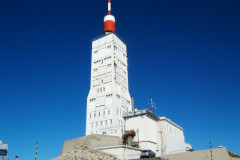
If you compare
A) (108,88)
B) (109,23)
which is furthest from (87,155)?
(109,23)

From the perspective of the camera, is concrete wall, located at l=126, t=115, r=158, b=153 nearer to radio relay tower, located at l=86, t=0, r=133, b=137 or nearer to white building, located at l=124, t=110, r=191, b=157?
white building, located at l=124, t=110, r=191, b=157

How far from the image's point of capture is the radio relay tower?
6388 centimetres

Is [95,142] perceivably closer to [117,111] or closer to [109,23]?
[117,111]

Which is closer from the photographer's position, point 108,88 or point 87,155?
point 87,155

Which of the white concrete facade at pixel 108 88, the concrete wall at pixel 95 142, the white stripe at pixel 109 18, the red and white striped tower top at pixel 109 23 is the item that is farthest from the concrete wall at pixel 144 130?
the white stripe at pixel 109 18

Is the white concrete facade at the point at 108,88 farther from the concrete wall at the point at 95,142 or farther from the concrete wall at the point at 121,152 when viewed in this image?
the concrete wall at the point at 121,152

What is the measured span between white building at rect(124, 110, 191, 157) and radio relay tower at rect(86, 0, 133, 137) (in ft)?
16.5

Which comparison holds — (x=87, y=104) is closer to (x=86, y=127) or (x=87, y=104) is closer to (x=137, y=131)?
(x=86, y=127)

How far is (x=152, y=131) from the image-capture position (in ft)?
182

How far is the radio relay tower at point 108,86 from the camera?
6388cm

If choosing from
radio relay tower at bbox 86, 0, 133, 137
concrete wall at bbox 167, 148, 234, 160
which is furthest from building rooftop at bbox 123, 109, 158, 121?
concrete wall at bbox 167, 148, 234, 160

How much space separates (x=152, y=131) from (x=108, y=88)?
20208 mm

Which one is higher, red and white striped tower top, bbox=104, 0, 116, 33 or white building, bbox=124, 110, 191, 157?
red and white striped tower top, bbox=104, 0, 116, 33

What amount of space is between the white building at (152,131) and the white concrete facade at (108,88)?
5018 mm
